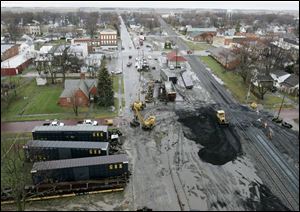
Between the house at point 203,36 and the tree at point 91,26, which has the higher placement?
the tree at point 91,26

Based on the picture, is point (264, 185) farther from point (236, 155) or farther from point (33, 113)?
point (33, 113)

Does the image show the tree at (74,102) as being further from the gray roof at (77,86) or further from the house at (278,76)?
the house at (278,76)

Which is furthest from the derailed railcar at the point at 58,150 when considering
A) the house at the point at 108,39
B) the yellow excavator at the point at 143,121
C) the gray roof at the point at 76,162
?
the house at the point at 108,39

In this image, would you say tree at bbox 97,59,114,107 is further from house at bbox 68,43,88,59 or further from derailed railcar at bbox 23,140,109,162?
Result: house at bbox 68,43,88,59

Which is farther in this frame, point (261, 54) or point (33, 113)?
point (261, 54)

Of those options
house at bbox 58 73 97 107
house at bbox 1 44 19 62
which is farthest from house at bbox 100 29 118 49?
house at bbox 58 73 97 107

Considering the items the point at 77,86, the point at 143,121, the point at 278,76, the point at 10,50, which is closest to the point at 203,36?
the point at 278,76

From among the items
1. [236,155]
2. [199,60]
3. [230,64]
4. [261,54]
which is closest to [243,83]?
[230,64]

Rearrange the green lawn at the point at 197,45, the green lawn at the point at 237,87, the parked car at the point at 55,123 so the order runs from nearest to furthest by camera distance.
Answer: the parked car at the point at 55,123 < the green lawn at the point at 237,87 < the green lawn at the point at 197,45
